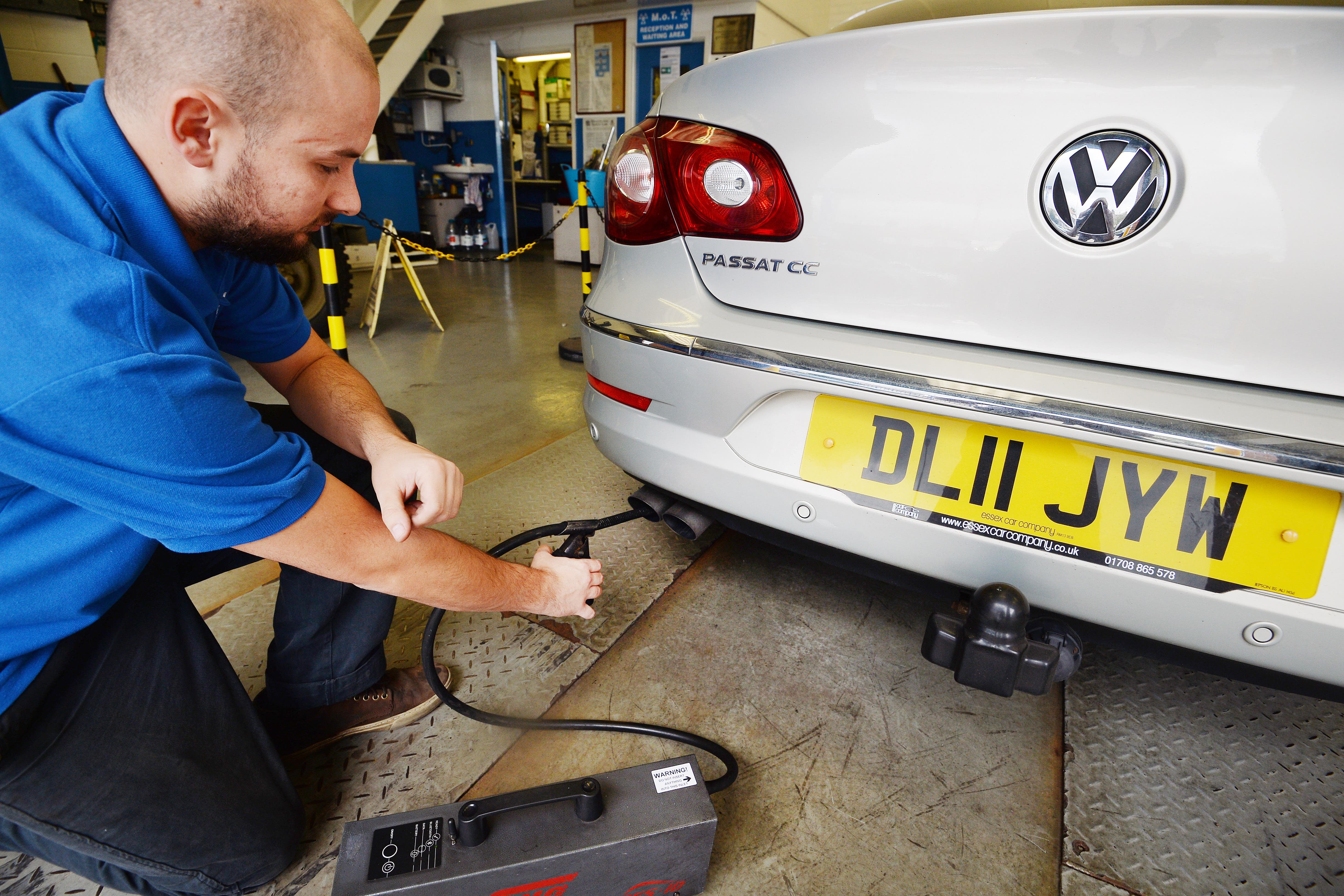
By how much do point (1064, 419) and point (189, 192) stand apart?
1.05 metres

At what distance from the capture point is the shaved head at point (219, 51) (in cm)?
66

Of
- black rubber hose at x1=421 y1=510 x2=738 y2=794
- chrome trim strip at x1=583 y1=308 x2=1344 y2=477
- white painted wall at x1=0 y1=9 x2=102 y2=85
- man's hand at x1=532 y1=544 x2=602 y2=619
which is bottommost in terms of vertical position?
black rubber hose at x1=421 y1=510 x2=738 y2=794

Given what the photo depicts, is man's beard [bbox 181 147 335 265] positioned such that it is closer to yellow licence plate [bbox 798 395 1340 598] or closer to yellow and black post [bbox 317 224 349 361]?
yellow licence plate [bbox 798 395 1340 598]

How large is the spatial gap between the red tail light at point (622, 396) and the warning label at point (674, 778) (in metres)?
0.60

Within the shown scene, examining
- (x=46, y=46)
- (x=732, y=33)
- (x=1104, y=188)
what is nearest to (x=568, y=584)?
(x=1104, y=188)

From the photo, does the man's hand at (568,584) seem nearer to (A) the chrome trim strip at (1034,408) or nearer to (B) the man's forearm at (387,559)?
(B) the man's forearm at (387,559)

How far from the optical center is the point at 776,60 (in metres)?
1.03

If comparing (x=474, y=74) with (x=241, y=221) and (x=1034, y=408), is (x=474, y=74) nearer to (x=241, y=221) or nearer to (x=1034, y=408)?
(x=241, y=221)

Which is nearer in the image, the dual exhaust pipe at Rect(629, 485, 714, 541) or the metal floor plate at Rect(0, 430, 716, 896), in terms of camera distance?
the metal floor plate at Rect(0, 430, 716, 896)

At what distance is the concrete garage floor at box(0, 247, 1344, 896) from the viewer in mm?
977

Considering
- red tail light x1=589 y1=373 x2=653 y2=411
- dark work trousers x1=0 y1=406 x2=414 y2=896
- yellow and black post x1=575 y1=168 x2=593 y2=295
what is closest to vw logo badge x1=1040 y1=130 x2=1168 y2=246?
red tail light x1=589 y1=373 x2=653 y2=411

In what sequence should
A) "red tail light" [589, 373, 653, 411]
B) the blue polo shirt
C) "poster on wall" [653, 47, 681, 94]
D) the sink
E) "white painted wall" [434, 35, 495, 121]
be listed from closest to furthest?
the blue polo shirt < "red tail light" [589, 373, 653, 411] < "poster on wall" [653, 47, 681, 94] < the sink < "white painted wall" [434, 35, 495, 121]

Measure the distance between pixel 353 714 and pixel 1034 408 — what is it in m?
1.19

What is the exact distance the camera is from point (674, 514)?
Answer: 4.31ft
